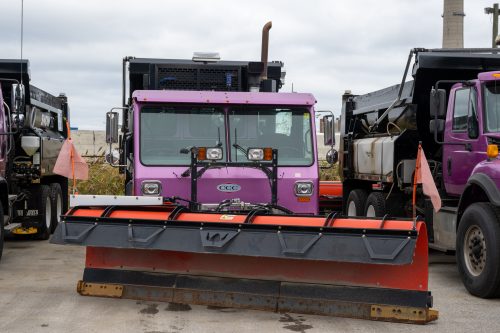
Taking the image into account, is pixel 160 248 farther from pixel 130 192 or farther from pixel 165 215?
pixel 130 192

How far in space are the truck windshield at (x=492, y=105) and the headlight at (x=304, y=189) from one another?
2227 millimetres

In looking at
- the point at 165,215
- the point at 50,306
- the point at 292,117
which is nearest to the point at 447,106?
the point at 292,117

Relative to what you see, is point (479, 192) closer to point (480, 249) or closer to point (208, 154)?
point (480, 249)

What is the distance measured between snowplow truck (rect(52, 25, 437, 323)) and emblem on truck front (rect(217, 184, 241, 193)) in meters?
0.01

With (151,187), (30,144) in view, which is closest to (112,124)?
(151,187)

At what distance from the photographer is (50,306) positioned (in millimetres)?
7375

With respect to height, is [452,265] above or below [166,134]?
below

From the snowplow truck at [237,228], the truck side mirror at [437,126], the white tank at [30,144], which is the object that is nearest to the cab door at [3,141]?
the white tank at [30,144]

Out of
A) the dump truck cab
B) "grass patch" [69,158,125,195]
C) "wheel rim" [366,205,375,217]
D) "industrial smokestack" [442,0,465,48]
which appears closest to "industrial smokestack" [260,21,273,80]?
the dump truck cab

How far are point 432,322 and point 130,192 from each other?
15.4ft

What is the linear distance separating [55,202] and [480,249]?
8.66m

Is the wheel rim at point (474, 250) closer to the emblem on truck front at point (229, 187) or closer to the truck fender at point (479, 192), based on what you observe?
the truck fender at point (479, 192)

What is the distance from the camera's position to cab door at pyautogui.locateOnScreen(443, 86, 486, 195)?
887cm

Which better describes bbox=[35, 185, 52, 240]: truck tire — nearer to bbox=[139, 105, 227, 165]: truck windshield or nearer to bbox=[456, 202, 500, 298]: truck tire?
bbox=[139, 105, 227, 165]: truck windshield
